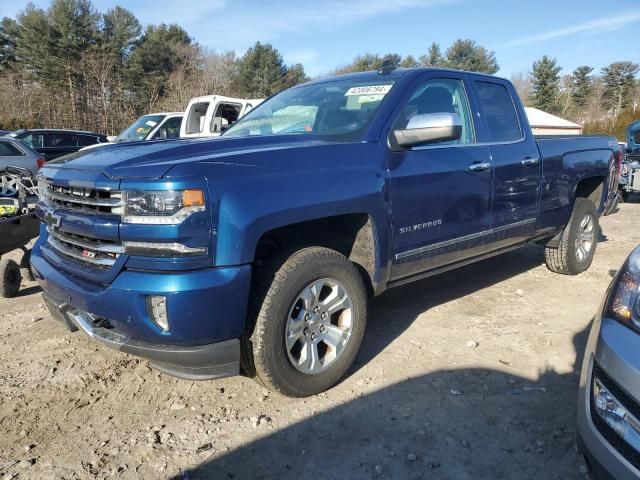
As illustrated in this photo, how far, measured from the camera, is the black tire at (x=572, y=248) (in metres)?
5.18

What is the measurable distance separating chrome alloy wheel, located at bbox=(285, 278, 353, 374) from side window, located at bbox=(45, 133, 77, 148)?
587 inches

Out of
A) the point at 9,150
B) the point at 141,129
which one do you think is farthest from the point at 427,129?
the point at 9,150

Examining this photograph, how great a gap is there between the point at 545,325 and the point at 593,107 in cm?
6634

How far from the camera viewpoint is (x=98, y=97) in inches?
1304

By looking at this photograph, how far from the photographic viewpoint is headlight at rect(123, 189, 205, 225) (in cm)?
236

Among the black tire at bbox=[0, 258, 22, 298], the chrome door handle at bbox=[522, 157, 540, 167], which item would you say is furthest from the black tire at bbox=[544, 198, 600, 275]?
the black tire at bbox=[0, 258, 22, 298]

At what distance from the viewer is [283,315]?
272 centimetres

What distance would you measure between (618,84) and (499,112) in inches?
2616

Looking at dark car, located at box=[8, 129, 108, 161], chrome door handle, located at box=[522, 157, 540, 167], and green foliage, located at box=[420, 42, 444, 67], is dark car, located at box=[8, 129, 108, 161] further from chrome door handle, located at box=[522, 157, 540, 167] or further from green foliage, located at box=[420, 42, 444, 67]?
green foliage, located at box=[420, 42, 444, 67]

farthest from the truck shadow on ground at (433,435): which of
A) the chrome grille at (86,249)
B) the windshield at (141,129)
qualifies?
the windshield at (141,129)

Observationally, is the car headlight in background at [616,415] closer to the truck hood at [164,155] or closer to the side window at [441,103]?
the truck hood at [164,155]

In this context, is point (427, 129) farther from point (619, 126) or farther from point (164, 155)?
point (619, 126)

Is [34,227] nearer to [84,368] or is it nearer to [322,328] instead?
[84,368]

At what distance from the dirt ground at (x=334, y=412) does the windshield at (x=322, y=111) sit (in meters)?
1.60
